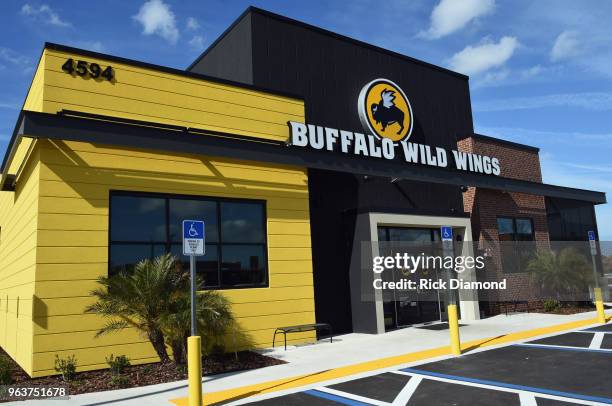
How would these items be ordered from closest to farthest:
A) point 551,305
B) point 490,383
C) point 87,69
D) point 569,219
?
1. point 490,383
2. point 87,69
3. point 551,305
4. point 569,219

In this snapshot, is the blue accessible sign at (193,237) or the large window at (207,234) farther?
the large window at (207,234)

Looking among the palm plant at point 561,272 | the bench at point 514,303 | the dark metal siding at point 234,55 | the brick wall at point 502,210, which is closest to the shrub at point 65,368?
the dark metal siding at point 234,55

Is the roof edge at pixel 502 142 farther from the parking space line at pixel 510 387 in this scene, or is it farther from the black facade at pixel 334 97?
the parking space line at pixel 510 387

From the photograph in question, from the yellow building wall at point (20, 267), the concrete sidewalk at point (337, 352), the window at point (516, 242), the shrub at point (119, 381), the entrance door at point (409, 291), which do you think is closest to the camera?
the concrete sidewalk at point (337, 352)

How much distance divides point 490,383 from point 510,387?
0.40 m

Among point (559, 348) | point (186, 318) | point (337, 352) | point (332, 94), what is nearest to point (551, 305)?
point (559, 348)

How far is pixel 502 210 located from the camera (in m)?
21.0

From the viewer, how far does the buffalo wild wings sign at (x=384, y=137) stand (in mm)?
14979

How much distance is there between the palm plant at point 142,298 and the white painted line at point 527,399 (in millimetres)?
6613

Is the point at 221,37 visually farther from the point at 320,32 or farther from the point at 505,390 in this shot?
the point at 505,390

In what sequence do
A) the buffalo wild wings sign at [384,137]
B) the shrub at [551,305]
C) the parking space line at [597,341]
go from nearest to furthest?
the parking space line at [597,341], the buffalo wild wings sign at [384,137], the shrub at [551,305]

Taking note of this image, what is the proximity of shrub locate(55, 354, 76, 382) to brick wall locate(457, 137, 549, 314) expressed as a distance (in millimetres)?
14794

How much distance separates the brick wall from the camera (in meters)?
19.8

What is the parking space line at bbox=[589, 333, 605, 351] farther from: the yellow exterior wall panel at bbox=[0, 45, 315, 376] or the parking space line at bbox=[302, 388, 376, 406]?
the yellow exterior wall panel at bbox=[0, 45, 315, 376]
